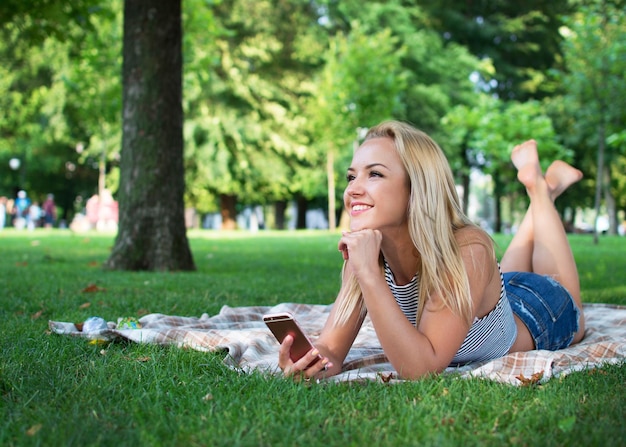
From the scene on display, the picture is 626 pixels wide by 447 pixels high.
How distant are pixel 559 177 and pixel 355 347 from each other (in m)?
2.52

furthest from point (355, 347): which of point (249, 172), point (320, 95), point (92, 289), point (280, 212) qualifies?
point (280, 212)

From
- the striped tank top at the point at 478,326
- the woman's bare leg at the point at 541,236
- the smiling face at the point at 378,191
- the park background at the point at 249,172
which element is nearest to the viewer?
the park background at the point at 249,172

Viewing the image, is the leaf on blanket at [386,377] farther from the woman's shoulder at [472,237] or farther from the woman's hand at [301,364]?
the woman's shoulder at [472,237]

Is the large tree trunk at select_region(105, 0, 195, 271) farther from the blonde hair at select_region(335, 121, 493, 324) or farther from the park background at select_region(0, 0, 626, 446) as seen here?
the blonde hair at select_region(335, 121, 493, 324)

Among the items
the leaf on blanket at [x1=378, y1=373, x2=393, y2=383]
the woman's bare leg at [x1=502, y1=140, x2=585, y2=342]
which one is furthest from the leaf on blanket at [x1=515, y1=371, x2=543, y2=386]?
the woman's bare leg at [x1=502, y1=140, x2=585, y2=342]

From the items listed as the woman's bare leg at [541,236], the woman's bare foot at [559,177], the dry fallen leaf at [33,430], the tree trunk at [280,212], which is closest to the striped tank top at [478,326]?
the woman's bare leg at [541,236]

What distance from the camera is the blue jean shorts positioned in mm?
3898

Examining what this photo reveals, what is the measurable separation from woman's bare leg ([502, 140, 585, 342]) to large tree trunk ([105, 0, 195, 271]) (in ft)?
14.9

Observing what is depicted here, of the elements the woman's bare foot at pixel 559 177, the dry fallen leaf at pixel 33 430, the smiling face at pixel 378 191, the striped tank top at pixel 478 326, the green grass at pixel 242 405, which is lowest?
the dry fallen leaf at pixel 33 430

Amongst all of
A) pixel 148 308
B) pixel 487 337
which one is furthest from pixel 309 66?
pixel 487 337

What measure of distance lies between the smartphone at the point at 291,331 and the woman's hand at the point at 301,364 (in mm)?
22

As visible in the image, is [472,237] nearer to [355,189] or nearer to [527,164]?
[355,189]

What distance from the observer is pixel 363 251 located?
294cm

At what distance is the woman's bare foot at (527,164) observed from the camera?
204 inches
